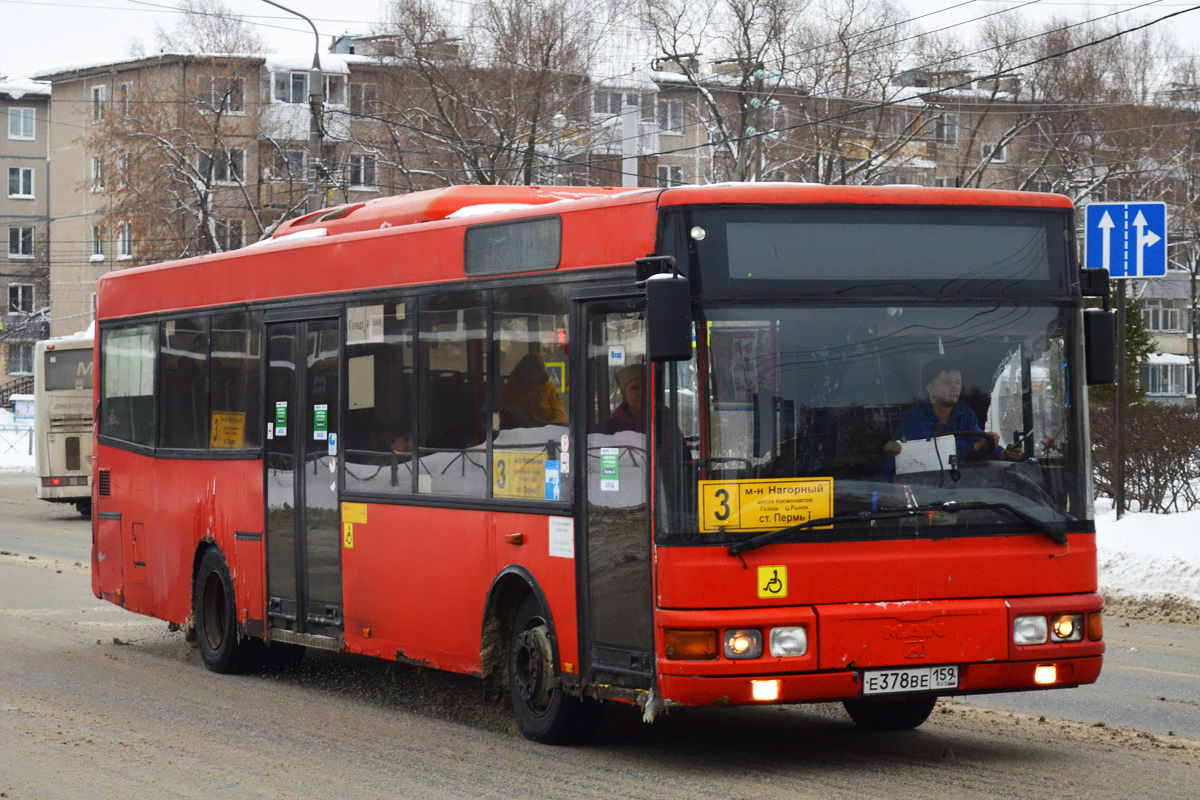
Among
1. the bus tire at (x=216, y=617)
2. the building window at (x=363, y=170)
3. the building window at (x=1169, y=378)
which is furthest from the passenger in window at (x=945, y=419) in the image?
the building window at (x=1169, y=378)

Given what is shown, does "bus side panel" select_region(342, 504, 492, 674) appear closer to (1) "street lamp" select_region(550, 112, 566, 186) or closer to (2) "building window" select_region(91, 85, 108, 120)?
(1) "street lamp" select_region(550, 112, 566, 186)

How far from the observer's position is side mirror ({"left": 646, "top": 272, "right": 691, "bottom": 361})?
7312mm

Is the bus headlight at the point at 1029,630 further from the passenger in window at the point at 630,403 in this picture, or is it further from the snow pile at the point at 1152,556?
the snow pile at the point at 1152,556

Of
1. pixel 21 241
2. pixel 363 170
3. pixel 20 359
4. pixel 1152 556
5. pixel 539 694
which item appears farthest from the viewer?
pixel 21 241

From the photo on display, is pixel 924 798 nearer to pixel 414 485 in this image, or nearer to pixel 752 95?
pixel 414 485

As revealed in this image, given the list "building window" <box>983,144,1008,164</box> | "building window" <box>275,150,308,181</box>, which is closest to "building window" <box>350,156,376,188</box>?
"building window" <box>275,150,308,181</box>

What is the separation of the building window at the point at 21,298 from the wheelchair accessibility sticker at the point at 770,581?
280ft

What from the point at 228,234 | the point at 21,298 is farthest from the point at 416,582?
the point at 21,298

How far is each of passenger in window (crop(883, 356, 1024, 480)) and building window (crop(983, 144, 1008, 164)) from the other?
41297 mm

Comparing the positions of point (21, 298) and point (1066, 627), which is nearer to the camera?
point (1066, 627)

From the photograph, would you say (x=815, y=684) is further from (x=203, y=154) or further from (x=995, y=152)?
(x=203, y=154)

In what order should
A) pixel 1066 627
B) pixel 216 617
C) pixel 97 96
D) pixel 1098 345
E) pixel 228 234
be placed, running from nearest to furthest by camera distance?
pixel 1066 627
pixel 1098 345
pixel 216 617
pixel 228 234
pixel 97 96

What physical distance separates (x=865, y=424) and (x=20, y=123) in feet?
288

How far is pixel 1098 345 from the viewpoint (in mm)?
8070
